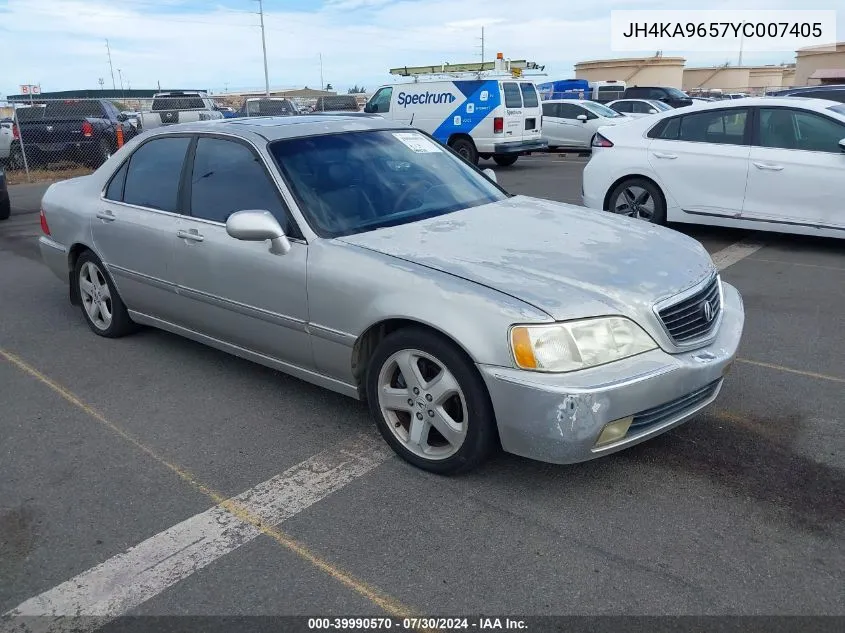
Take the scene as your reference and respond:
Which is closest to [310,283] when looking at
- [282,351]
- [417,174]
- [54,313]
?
[282,351]

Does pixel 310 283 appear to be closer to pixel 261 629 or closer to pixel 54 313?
pixel 261 629

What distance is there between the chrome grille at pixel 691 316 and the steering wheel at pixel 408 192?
5.23ft

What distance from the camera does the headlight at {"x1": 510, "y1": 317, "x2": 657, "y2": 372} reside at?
10.2 feet

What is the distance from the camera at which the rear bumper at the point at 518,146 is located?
55.5 ft

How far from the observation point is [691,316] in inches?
139

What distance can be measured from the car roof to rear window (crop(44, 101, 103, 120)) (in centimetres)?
1560

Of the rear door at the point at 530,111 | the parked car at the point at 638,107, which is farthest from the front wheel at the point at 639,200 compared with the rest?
the parked car at the point at 638,107

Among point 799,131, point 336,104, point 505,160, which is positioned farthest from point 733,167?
point 336,104

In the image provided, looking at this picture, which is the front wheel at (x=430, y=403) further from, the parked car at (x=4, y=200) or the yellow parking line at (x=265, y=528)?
the parked car at (x=4, y=200)

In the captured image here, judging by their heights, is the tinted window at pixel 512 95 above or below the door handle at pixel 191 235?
above

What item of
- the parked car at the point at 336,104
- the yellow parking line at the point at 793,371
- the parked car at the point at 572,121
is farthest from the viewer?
the parked car at the point at 336,104

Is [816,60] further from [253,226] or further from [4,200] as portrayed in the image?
[253,226]

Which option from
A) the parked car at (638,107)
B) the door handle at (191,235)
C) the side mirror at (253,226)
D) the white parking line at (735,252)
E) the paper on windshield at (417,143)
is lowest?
the white parking line at (735,252)

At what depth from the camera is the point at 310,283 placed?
12.7 ft
